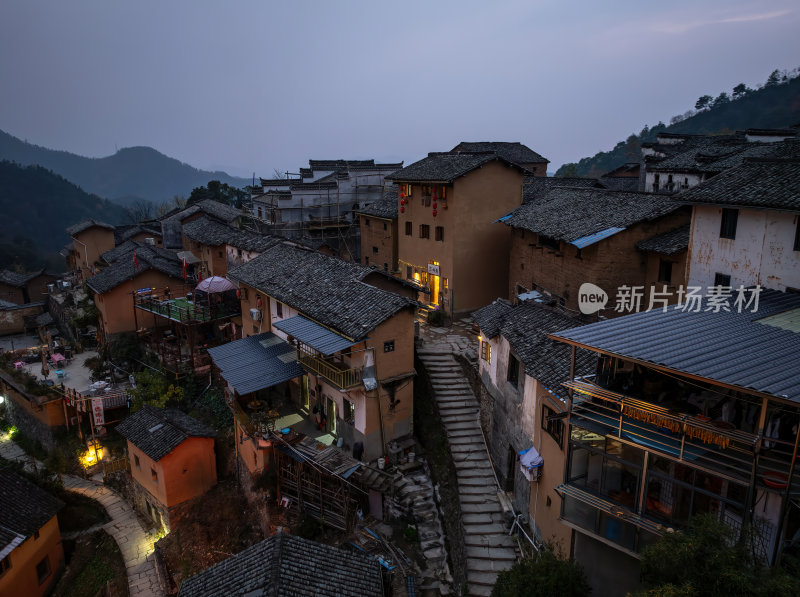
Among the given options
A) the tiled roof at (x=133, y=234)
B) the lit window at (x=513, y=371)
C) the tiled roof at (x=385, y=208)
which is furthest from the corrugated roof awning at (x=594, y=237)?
the tiled roof at (x=133, y=234)

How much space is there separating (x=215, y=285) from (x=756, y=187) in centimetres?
2275

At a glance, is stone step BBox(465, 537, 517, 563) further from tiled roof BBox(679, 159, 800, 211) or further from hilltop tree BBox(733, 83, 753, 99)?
hilltop tree BBox(733, 83, 753, 99)

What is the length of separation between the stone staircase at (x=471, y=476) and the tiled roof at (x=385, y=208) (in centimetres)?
1090

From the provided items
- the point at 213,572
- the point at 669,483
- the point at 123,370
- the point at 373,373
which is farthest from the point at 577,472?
the point at 123,370

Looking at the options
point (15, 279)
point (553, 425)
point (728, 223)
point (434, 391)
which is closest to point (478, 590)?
point (553, 425)

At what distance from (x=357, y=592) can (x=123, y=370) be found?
21664 millimetres

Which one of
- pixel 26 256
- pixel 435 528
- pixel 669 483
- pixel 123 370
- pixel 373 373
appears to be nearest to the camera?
pixel 669 483

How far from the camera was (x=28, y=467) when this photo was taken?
88.6 ft

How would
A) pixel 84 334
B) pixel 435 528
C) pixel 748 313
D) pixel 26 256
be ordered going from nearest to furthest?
pixel 748 313 < pixel 435 528 < pixel 84 334 < pixel 26 256

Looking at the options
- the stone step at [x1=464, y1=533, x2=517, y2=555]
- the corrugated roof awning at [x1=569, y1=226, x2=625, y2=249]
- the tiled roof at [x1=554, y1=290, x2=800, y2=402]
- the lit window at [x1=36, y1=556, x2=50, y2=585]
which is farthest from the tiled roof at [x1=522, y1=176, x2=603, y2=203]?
the lit window at [x1=36, y1=556, x2=50, y2=585]

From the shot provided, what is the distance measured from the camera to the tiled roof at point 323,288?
1802 cm

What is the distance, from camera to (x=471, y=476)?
57.7 feet

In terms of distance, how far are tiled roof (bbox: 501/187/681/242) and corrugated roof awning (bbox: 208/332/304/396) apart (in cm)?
1194

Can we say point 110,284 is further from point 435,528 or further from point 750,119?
point 750,119
